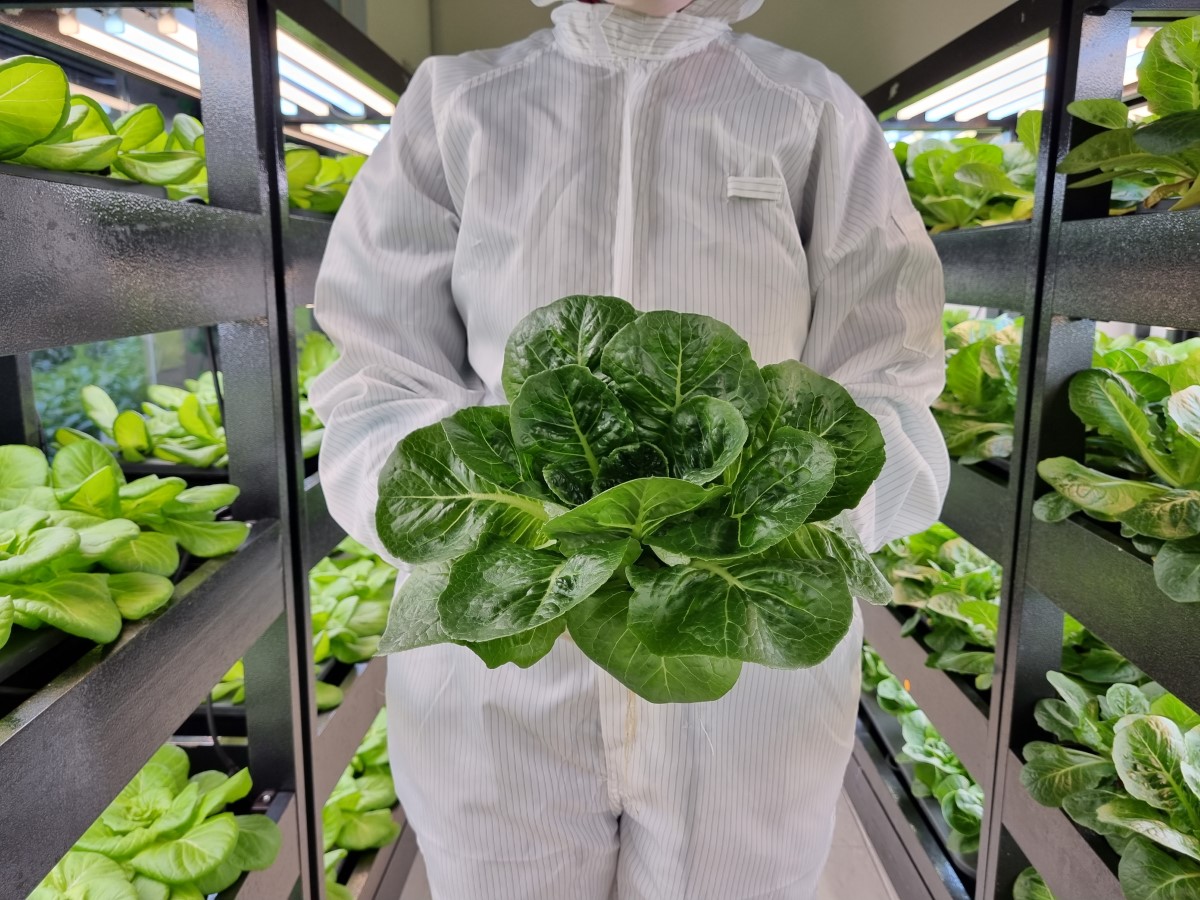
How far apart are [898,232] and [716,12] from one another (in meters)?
0.33

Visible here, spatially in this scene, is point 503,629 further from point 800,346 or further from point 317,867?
point 317,867

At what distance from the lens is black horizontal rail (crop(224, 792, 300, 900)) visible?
116cm

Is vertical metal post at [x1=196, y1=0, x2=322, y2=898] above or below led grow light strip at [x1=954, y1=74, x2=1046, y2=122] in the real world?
below

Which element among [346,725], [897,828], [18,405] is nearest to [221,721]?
[346,725]

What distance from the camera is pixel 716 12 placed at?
3.50 ft

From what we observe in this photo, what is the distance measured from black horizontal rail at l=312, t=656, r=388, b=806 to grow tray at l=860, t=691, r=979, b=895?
1128mm

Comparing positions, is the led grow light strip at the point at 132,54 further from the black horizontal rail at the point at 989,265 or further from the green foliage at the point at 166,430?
the black horizontal rail at the point at 989,265

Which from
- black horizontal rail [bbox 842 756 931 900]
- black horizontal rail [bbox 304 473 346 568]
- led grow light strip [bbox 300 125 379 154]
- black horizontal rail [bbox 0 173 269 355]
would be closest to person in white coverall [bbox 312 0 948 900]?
black horizontal rail [bbox 0 173 269 355]

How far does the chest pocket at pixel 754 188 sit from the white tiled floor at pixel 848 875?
1.51 m

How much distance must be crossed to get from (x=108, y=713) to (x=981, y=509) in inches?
52.7

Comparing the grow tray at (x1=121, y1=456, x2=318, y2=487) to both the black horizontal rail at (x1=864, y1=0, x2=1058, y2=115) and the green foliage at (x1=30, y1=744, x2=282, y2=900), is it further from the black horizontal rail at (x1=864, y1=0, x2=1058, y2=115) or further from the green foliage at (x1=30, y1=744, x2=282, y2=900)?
the black horizontal rail at (x1=864, y1=0, x2=1058, y2=115)

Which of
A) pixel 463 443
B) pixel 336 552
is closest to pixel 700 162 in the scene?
pixel 463 443

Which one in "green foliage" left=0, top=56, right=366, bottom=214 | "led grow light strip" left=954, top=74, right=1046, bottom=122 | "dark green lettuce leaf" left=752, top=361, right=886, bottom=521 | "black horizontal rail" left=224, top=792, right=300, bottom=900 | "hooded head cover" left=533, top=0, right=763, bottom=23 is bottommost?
"black horizontal rail" left=224, top=792, right=300, bottom=900

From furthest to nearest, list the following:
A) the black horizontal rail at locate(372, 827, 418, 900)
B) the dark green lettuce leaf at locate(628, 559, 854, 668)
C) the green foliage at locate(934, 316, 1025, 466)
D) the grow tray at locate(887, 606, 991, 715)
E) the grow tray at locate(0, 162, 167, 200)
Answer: the black horizontal rail at locate(372, 827, 418, 900) < the green foliage at locate(934, 316, 1025, 466) < the grow tray at locate(887, 606, 991, 715) < the grow tray at locate(0, 162, 167, 200) < the dark green lettuce leaf at locate(628, 559, 854, 668)
